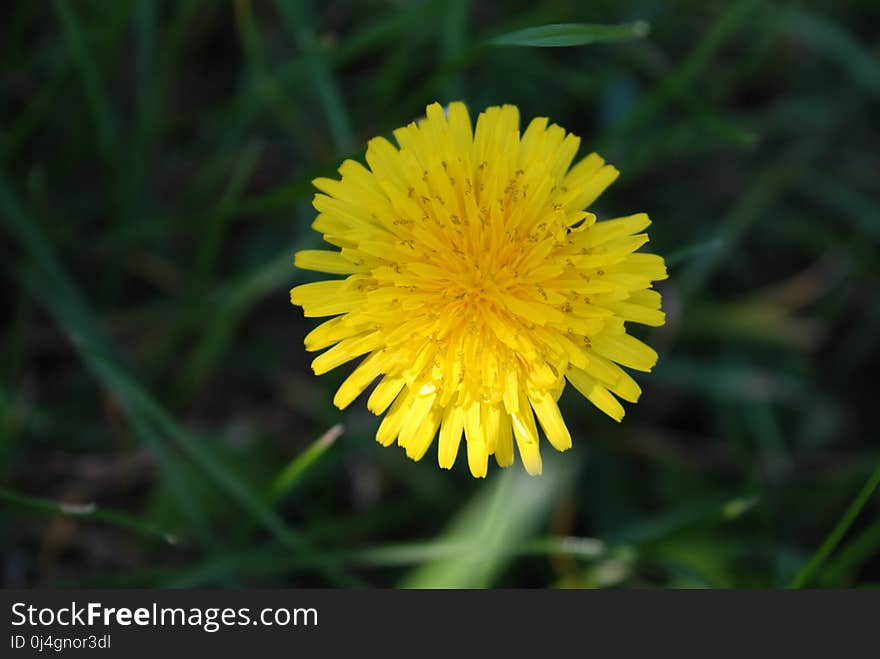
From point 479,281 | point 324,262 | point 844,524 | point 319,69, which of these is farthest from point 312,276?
point 844,524

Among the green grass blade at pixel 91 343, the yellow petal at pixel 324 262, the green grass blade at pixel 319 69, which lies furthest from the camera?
the green grass blade at pixel 319 69

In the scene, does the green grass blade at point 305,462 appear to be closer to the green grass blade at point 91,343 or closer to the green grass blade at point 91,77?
the green grass blade at point 91,343

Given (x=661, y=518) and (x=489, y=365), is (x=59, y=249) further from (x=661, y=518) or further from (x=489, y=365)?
(x=661, y=518)

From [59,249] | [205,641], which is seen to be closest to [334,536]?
[205,641]

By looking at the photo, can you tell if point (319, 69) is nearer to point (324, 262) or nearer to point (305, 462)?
point (324, 262)

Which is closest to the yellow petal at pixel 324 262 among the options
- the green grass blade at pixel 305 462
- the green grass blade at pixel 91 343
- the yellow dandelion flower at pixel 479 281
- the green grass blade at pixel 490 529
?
the yellow dandelion flower at pixel 479 281

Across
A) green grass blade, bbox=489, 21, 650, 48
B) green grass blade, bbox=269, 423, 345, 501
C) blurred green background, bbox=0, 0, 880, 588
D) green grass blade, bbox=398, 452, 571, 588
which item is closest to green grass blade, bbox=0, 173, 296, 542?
blurred green background, bbox=0, 0, 880, 588
